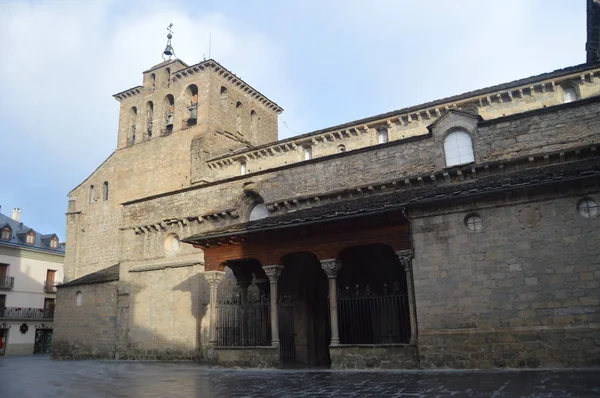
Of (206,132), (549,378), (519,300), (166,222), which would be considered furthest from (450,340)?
(206,132)

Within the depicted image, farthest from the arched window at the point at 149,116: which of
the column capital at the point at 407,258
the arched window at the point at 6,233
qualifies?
the column capital at the point at 407,258

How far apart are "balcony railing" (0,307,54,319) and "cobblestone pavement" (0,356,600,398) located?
1017 inches

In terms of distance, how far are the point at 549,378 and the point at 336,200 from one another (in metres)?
9.56

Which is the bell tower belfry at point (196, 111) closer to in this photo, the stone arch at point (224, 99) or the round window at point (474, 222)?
the stone arch at point (224, 99)

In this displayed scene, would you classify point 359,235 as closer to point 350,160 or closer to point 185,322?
point 350,160

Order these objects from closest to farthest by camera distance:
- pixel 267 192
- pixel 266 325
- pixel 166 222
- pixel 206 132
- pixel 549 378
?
pixel 549 378 < pixel 266 325 < pixel 267 192 < pixel 166 222 < pixel 206 132

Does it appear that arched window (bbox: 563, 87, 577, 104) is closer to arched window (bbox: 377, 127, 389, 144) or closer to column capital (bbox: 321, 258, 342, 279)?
arched window (bbox: 377, 127, 389, 144)

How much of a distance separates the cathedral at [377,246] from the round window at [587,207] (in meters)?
0.02

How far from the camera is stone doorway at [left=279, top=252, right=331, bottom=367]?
1647cm

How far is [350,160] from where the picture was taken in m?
17.5

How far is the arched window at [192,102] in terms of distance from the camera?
30395 mm

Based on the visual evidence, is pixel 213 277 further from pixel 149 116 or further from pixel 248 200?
pixel 149 116

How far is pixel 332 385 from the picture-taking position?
9.37m

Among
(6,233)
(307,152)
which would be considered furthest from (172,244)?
(6,233)
